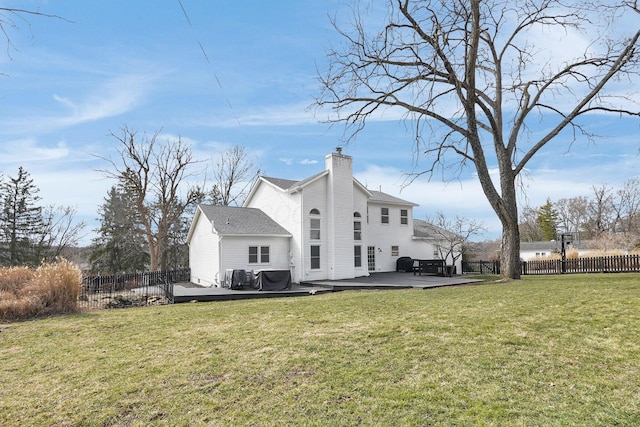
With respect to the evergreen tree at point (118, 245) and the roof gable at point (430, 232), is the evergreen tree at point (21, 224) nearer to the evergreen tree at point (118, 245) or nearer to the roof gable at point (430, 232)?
the evergreen tree at point (118, 245)

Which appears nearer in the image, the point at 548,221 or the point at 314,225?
the point at 314,225

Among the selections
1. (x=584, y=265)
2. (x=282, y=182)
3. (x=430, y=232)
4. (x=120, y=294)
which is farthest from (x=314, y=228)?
(x=584, y=265)

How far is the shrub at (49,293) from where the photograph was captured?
10.7m

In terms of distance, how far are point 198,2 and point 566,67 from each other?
16551mm

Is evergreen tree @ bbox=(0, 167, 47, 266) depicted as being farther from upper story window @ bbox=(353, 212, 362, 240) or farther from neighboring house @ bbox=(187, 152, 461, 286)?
upper story window @ bbox=(353, 212, 362, 240)

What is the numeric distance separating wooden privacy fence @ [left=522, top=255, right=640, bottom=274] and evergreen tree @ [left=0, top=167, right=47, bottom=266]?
37.8 metres

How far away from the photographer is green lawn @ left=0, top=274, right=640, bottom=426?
3.75 metres

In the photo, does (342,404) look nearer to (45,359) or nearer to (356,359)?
(356,359)

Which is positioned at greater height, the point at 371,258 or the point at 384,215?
the point at 384,215

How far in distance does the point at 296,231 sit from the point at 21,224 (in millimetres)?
27090

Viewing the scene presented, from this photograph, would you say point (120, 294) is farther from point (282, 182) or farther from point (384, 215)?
point (384, 215)

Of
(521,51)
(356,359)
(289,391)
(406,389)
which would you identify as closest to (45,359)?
(289,391)

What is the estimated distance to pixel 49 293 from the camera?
1107 centimetres

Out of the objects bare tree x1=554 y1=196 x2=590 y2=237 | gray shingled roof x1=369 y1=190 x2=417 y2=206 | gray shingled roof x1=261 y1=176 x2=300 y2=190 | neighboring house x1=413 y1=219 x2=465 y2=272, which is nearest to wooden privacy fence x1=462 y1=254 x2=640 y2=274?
neighboring house x1=413 y1=219 x2=465 y2=272
